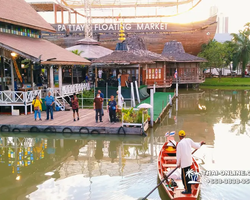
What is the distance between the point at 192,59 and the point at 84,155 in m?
27.4

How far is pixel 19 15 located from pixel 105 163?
15.1 meters

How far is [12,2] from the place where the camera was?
21484 mm

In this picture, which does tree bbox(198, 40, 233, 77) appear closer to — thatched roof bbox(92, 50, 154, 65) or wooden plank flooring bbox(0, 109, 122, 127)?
thatched roof bbox(92, 50, 154, 65)

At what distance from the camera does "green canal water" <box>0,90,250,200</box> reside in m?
7.32

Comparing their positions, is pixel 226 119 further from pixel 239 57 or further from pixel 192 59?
pixel 239 57

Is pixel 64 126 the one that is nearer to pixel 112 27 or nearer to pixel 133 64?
pixel 133 64

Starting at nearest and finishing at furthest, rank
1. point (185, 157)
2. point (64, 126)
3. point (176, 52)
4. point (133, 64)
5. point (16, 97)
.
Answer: point (185, 157) < point (64, 126) < point (16, 97) < point (133, 64) < point (176, 52)

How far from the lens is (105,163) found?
31.7ft

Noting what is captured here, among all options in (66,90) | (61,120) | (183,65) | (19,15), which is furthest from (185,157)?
(183,65)

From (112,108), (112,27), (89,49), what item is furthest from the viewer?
(112,27)

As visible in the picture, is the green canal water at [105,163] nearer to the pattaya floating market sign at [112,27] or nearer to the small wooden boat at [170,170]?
the small wooden boat at [170,170]

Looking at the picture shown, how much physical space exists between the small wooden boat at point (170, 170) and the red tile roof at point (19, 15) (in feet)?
46.8

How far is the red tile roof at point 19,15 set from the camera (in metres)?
18.4

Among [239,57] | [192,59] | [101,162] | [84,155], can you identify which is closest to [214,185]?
[101,162]
